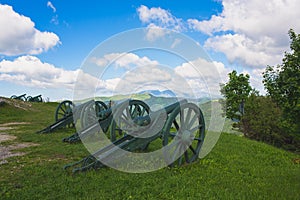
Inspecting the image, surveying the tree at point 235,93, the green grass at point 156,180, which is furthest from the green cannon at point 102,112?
the tree at point 235,93

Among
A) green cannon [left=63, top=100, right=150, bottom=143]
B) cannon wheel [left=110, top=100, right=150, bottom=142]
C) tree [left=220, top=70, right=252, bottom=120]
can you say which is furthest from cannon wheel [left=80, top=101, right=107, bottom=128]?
tree [left=220, top=70, right=252, bottom=120]

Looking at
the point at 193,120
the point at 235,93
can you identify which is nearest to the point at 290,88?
the point at 193,120

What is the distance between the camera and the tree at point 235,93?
28547 millimetres

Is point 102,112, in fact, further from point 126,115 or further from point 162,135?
point 162,135

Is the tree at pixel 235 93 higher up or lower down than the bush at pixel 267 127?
higher up

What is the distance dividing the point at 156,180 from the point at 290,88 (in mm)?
8430

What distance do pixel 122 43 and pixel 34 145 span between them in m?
5.56

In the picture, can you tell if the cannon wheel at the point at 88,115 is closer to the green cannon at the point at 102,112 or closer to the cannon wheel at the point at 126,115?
the green cannon at the point at 102,112

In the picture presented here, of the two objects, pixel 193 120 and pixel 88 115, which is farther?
pixel 88 115

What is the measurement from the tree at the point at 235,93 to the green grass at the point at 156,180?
21.5m

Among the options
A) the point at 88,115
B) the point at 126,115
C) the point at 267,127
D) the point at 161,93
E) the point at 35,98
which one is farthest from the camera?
the point at 35,98

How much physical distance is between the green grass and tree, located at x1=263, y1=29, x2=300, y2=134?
359cm

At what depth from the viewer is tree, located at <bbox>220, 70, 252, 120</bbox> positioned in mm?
28547

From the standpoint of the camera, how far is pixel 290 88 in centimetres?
1096
